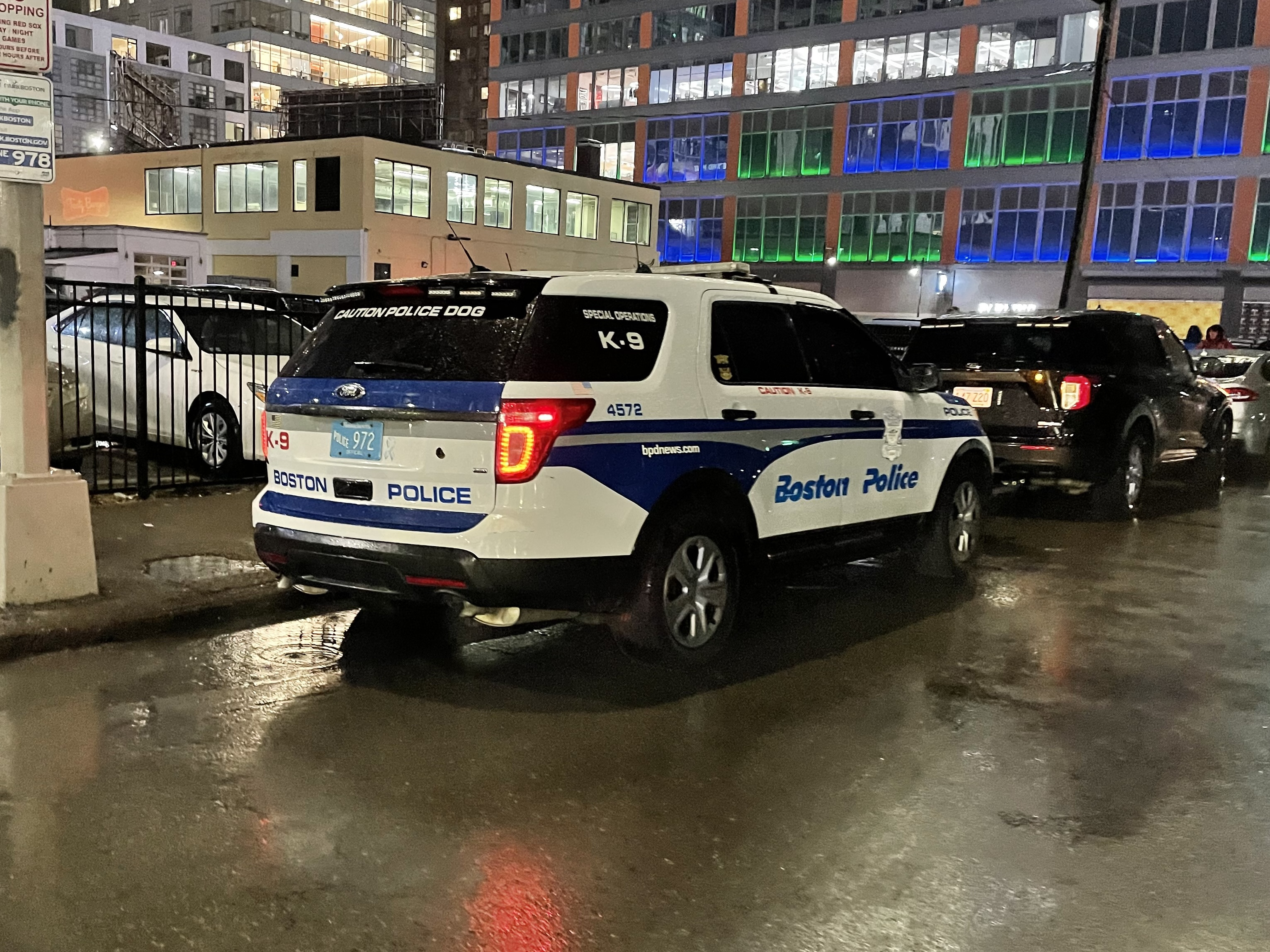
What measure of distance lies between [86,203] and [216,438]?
44.7 metres

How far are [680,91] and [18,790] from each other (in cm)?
6255

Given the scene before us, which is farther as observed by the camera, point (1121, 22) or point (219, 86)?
point (219, 86)

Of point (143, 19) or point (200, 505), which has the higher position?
point (143, 19)

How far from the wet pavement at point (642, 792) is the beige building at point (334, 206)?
36.6 metres

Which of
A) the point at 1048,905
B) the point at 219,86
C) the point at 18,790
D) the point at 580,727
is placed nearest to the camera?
the point at 1048,905

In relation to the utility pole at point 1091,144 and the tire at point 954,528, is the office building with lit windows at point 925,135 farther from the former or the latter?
the tire at point 954,528

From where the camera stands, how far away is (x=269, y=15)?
312 ft

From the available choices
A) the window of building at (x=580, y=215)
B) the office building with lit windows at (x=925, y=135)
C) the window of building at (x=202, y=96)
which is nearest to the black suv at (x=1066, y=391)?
the office building with lit windows at (x=925, y=135)

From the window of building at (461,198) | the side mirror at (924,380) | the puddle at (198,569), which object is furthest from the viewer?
the window of building at (461,198)

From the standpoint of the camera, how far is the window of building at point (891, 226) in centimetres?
5362

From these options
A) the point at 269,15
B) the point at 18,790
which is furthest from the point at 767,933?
the point at 269,15

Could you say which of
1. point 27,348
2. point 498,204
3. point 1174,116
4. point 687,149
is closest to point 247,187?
point 498,204

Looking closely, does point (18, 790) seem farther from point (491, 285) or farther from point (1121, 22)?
point (1121, 22)

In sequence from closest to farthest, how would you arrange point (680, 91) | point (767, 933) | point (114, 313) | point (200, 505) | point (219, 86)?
point (767, 933), point (200, 505), point (114, 313), point (680, 91), point (219, 86)
